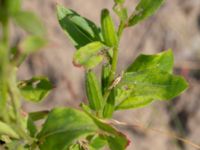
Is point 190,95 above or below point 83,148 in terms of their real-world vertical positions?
below

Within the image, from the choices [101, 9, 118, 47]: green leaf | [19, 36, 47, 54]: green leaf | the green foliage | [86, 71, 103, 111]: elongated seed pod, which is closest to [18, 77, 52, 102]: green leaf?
the green foliage

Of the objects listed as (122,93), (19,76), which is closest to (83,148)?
(122,93)

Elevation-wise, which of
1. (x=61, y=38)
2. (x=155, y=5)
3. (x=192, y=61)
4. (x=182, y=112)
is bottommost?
(x=182, y=112)

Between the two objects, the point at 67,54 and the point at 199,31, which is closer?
the point at 67,54

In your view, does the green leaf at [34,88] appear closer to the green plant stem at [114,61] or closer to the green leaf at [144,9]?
the green plant stem at [114,61]

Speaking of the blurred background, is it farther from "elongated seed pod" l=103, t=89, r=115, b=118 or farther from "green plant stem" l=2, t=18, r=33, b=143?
"green plant stem" l=2, t=18, r=33, b=143

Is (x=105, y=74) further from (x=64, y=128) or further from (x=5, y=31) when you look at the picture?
(x=5, y=31)

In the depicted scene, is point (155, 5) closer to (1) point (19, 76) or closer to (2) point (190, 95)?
(1) point (19, 76)

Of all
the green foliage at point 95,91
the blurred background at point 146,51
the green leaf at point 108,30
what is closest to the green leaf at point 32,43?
the green foliage at point 95,91
